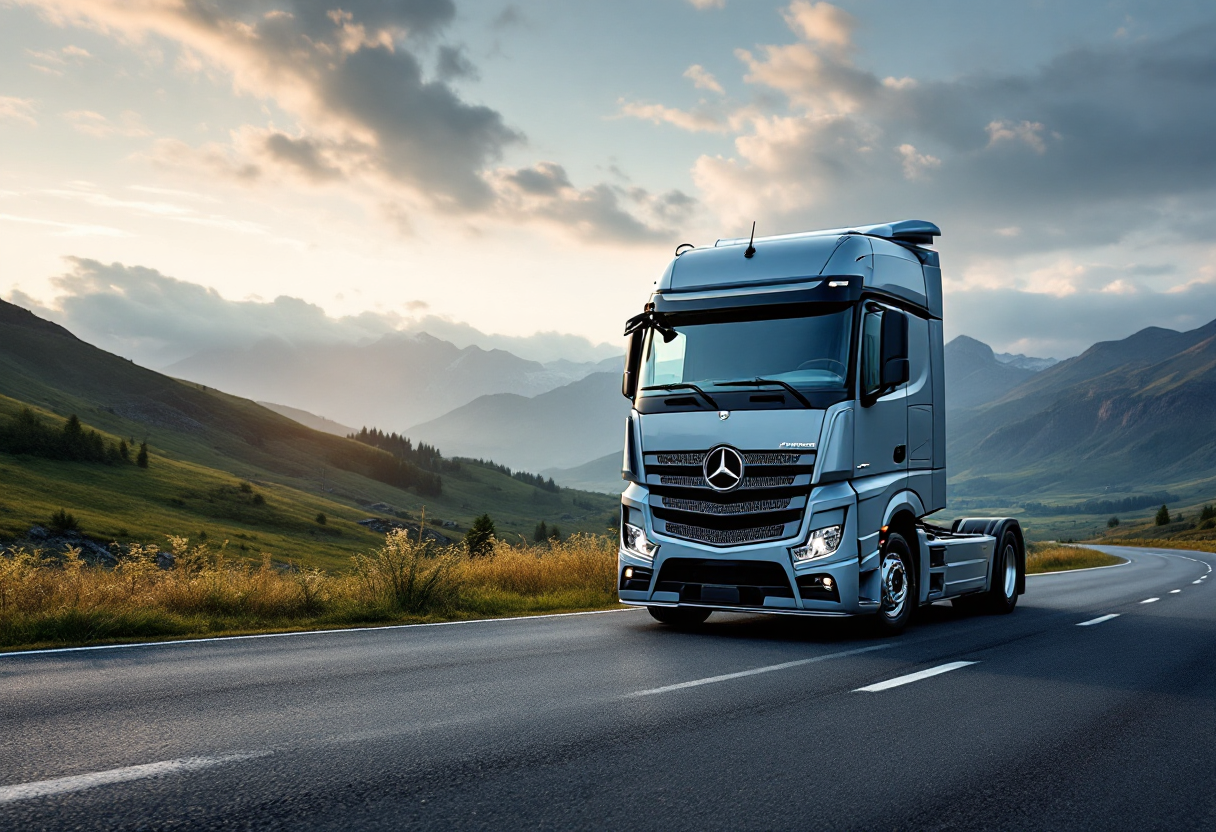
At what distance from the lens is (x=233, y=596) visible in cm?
1163

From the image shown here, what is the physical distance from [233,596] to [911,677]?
8.17 metres

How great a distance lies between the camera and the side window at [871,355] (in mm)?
9914

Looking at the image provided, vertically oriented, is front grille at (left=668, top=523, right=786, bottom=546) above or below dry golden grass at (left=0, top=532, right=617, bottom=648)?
above

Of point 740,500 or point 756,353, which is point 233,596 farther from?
point 756,353

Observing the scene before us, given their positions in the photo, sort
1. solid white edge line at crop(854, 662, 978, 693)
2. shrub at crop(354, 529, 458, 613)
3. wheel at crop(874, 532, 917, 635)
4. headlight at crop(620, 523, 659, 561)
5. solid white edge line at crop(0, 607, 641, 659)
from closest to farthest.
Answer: solid white edge line at crop(854, 662, 978, 693) → solid white edge line at crop(0, 607, 641, 659) → headlight at crop(620, 523, 659, 561) → wheel at crop(874, 532, 917, 635) → shrub at crop(354, 529, 458, 613)

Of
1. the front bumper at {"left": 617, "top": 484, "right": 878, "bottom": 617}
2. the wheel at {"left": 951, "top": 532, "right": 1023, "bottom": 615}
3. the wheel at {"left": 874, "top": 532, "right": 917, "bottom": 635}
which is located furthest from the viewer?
the wheel at {"left": 951, "top": 532, "right": 1023, "bottom": 615}

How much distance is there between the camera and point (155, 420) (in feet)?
519

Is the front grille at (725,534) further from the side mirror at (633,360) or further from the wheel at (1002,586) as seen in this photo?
the wheel at (1002,586)

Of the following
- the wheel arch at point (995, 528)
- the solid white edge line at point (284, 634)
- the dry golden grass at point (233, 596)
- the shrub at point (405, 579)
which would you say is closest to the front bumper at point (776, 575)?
the solid white edge line at point (284, 634)

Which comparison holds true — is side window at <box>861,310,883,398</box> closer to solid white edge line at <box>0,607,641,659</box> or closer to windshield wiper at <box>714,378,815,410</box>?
windshield wiper at <box>714,378,815,410</box>

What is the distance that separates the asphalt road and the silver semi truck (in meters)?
0.82

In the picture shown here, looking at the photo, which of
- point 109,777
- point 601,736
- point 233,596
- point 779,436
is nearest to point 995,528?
point 779,436

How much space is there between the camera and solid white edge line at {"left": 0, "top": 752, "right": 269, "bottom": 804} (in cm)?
394

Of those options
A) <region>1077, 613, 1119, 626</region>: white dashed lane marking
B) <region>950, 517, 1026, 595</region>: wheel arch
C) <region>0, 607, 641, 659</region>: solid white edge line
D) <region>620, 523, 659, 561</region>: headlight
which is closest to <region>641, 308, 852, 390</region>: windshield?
<region>620, 523, 659, 561</region>: headlight
